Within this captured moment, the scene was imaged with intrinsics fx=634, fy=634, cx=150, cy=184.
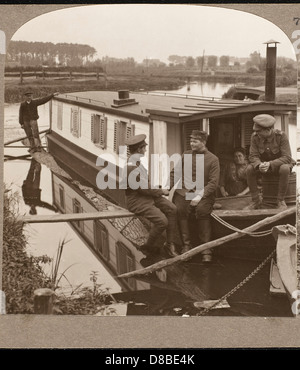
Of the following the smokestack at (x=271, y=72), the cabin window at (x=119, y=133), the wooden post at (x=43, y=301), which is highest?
the smokestack at (x=271, y=72)

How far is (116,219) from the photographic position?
4188mm

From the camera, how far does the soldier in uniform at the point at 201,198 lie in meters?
4.12

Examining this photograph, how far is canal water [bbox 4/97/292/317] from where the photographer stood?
4.09 m

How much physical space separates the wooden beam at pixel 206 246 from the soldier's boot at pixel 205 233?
0.09 feet

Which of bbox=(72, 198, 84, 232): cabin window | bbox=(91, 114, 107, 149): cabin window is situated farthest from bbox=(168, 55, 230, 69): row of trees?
bbox=(72, 198, 84, 232): cabin window

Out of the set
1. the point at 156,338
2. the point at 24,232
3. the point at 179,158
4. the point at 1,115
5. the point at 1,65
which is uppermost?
the point at 1,65

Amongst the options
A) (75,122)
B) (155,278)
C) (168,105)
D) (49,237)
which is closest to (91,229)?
(49,237)

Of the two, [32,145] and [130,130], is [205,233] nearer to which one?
[130,130]

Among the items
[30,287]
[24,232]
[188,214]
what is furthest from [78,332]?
[188,214]

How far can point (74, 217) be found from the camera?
13.6 ft

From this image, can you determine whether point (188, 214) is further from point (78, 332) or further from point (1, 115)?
point (1, 115)

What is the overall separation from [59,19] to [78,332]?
2.05 meters

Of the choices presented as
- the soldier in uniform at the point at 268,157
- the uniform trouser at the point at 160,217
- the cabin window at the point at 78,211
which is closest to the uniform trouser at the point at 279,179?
the soldier in uniform at the point at 268,157

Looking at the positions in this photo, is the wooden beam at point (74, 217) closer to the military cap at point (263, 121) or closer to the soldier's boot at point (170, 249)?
the soldier's boot at point (170, 249)
